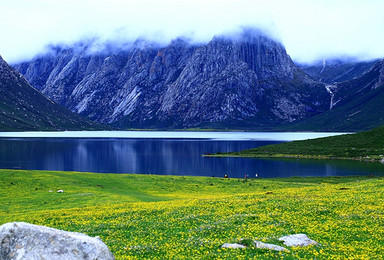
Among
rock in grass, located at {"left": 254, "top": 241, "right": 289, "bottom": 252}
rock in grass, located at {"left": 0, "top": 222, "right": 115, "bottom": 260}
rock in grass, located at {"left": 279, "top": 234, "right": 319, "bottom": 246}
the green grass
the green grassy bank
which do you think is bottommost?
the green grass

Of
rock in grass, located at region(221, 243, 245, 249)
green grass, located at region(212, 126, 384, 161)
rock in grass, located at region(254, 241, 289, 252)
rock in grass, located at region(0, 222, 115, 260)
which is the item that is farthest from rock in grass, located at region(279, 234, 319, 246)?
green grass, located at region(212, 126, 384, 161)

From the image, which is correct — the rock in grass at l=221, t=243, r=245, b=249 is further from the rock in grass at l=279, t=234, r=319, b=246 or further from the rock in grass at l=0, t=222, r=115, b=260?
the rock in grass at l=0, t=222, r=115, b=260

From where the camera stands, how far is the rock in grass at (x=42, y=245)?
51.5 feet

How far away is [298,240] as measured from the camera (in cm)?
2320

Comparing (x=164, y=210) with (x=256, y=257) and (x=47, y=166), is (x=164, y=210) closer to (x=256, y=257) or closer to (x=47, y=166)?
(x=256, y=257)

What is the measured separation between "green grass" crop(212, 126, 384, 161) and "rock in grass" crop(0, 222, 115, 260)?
16434 centimetres

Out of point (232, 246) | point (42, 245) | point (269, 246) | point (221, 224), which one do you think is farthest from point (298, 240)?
point (42, 245)

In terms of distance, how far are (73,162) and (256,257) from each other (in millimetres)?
129844

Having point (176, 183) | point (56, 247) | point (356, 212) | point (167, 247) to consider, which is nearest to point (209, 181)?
point (176, 183)

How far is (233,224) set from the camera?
29.2 metres

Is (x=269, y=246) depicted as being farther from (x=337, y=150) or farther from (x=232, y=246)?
(x=337, y=150)

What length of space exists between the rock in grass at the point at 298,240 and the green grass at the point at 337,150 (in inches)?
5984

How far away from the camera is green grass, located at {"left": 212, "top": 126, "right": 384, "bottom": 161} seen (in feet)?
556

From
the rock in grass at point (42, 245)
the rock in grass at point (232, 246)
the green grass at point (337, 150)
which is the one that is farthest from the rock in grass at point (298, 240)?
the green grass at point (337, 150)
